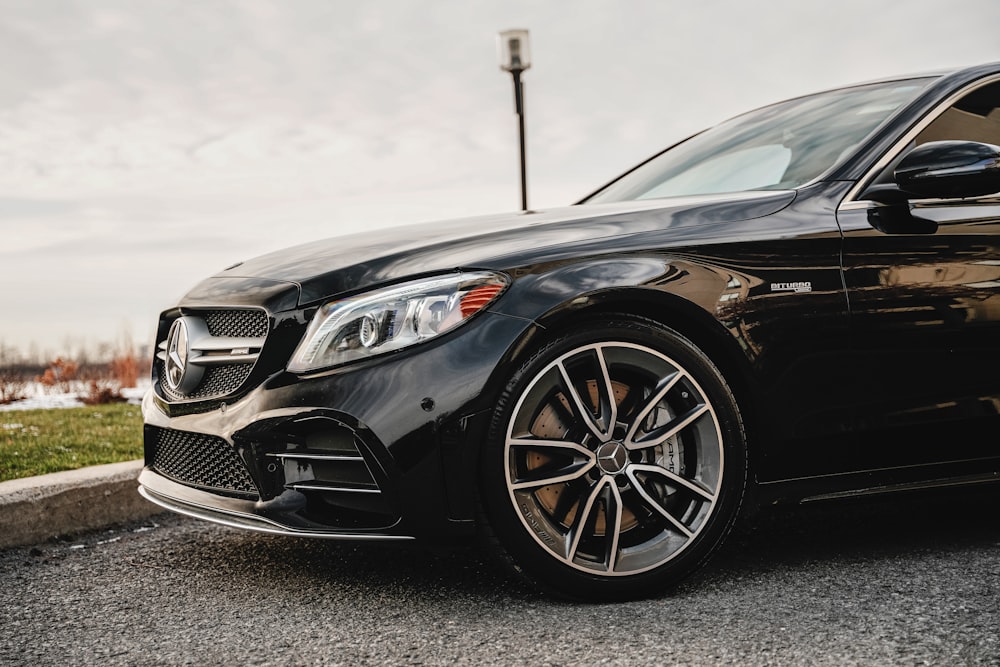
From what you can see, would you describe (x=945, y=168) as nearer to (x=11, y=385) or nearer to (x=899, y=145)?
(x=899, y=145)

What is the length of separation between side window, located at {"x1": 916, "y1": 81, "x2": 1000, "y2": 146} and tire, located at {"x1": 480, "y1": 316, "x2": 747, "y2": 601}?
51.2 inches

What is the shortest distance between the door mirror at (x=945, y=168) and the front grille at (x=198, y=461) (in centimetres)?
221

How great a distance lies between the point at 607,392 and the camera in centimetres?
300

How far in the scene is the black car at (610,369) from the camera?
2857 millimetres

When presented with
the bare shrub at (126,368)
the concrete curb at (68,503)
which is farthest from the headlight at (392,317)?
the bare shrub at (126,368)

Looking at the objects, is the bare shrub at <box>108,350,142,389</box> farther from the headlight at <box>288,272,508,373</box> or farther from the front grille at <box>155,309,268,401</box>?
the headlight at <box>288,272,508,373</box>

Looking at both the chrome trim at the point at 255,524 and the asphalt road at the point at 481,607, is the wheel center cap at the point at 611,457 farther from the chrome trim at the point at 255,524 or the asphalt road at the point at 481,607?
the chrome trim at the point at 255,524

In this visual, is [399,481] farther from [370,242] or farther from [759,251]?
[759,251]

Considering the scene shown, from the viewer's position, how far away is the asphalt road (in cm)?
263

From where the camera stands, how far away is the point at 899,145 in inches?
137

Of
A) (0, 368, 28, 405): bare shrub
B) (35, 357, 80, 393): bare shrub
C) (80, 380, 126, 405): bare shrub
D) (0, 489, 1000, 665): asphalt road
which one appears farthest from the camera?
(35, 357, 80, 393): bare shrub

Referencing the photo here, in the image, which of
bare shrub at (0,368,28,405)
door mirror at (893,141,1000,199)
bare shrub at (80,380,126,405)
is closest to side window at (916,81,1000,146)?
door mirror at (893,141,1000,199)

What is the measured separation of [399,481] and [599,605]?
69cm

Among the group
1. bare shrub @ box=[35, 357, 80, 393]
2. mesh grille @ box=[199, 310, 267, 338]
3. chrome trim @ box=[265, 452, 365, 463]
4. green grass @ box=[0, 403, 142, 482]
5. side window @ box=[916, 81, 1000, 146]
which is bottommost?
bare shrub @ box=[35, 357, 80, 393]
